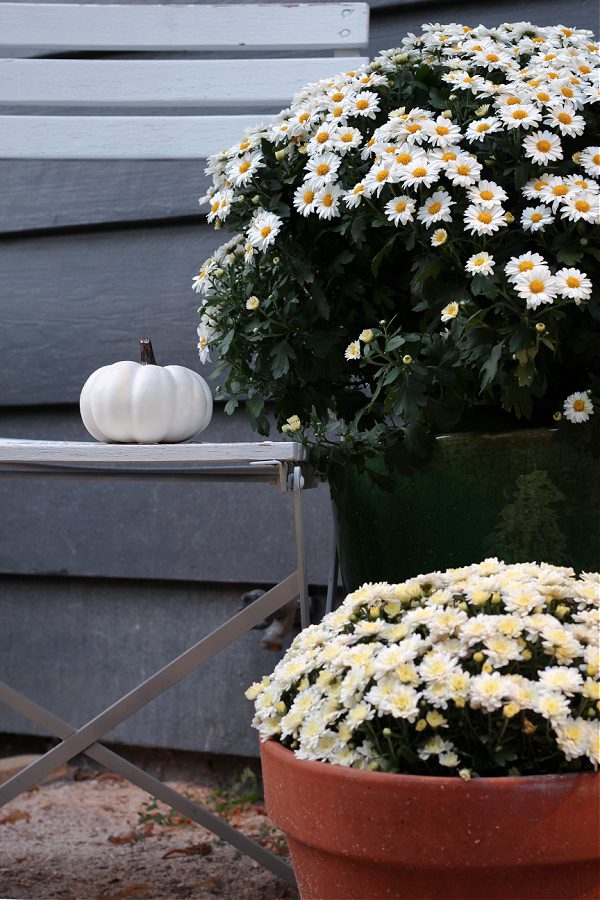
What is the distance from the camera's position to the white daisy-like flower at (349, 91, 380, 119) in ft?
4.54

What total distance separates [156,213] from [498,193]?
1186 millimetres

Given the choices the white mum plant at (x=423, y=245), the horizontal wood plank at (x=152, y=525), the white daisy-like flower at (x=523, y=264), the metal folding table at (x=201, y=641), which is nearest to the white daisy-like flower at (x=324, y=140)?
the white mum plant at (x=423, y=245)

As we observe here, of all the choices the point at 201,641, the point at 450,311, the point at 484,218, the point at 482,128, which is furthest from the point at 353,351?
the point at 201,641

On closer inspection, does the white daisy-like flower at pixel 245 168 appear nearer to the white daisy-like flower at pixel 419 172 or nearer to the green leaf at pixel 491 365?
the white daisy-like flower at pixel 419 172

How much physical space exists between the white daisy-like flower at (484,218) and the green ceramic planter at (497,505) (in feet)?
0.96

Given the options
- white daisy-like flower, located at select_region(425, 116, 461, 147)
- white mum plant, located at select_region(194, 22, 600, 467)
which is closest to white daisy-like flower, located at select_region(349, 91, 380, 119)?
white mum plant, located at select_region(194, 22, 600, 467)

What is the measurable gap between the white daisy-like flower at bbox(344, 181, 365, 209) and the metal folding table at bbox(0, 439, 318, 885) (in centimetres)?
35

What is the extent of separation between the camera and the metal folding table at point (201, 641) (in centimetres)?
130

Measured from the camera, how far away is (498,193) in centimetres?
127

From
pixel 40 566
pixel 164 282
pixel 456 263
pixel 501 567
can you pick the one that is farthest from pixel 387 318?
pixel 40 566

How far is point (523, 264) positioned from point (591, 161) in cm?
21

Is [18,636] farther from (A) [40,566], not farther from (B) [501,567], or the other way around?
(B) [501,567]

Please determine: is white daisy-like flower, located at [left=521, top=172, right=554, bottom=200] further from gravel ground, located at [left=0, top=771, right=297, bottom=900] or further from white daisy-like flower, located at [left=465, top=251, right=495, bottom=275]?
gravel ground, located at [left=0, top=771, right=297, bottom=900]

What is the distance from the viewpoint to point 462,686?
86 cm
